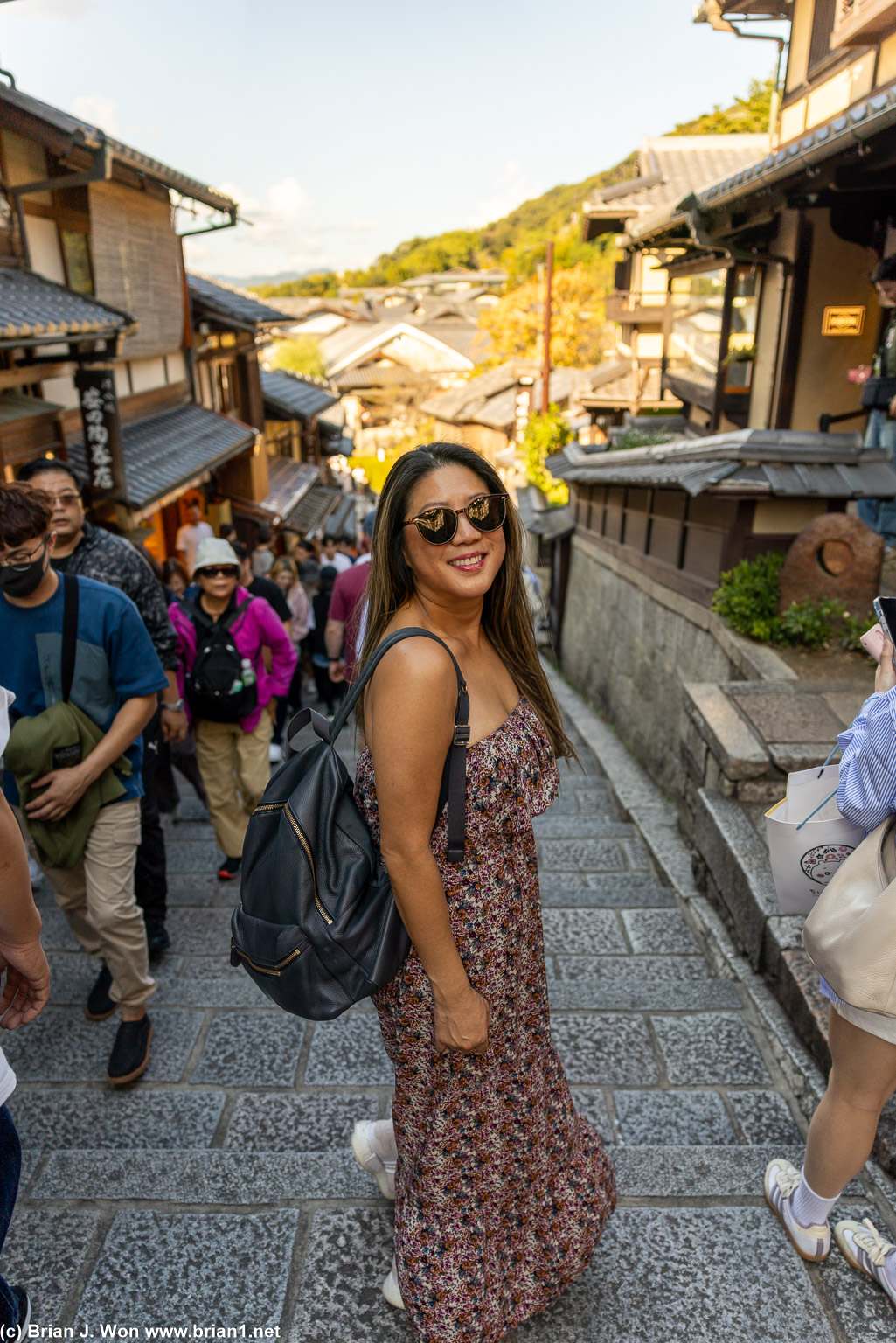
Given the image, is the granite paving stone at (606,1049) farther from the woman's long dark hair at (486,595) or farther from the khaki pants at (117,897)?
the khaki pants at (117,897)

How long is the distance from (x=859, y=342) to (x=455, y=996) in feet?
35.0

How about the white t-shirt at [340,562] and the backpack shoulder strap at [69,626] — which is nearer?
the backpack shoulder strap at [69,626]

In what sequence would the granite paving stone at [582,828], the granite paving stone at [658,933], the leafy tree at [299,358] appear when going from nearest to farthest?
1. the granite paving stone at [658,933]
2. the granite paving stone at [582,828]
3. the leafy tree at [299,358]

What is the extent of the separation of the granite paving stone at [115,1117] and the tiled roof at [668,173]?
1848cm

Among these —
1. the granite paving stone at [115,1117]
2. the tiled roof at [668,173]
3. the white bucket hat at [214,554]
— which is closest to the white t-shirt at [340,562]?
the white bucket hat at [214,554]

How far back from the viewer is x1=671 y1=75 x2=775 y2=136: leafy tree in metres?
26.5

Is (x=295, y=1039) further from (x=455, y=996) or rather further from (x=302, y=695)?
(x=302, y=695)

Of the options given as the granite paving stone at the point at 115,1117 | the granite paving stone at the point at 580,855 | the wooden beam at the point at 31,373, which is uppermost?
the wooden beam at the point at 31,373

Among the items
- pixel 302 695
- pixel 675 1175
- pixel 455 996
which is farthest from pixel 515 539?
pixel 302 695

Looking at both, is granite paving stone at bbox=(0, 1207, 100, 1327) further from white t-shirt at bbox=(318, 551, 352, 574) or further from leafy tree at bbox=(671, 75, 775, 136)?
leafy tree at bbox=(671, 75, 775, 136)

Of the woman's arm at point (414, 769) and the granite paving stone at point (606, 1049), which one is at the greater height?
the woman's arm at point (414, 769)

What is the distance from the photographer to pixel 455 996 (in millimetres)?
1824

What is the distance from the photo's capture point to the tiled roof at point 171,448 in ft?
31.6

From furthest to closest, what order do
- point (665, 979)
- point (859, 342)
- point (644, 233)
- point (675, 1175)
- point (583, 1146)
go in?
point (644, 233) < point (859, 342) < point (665, 979) < point (675, 1175) < point (583, 1146)
